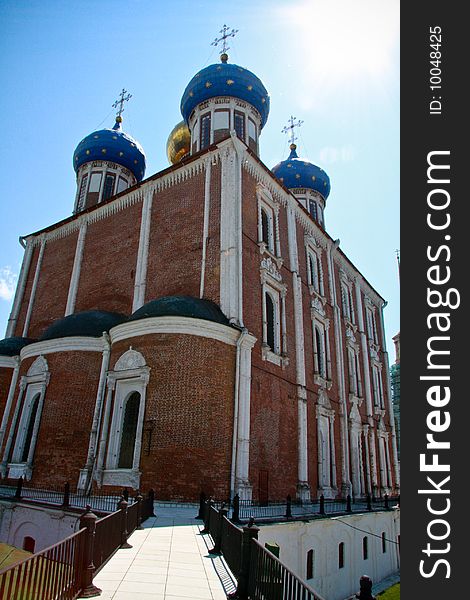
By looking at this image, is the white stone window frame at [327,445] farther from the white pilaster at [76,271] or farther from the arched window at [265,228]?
the white pilaster at [76,271]

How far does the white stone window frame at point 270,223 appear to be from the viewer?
60.7 ft

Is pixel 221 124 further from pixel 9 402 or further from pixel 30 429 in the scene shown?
pixel 30 429

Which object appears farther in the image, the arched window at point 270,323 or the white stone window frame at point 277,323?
the arched window at point 270,323

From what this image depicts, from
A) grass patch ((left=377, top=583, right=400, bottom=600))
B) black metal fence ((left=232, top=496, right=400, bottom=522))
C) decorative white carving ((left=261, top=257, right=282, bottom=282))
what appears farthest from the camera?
decorative white carving ((left=261, top=257, right=282, bottom=282))

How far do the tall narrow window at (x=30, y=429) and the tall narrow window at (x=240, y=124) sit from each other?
47.8 feet

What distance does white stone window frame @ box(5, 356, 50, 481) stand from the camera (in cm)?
1532

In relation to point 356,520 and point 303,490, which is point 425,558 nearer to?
point 356,520

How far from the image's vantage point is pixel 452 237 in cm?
425

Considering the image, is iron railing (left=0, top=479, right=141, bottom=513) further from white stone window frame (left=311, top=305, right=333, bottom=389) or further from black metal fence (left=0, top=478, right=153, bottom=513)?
white stone window frame (left=311, top=305, right=333, bottom=389)

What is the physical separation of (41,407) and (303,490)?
9468mm

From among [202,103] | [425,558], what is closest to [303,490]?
[425,558]

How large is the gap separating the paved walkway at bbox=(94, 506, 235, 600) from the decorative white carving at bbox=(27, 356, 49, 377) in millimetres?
9080

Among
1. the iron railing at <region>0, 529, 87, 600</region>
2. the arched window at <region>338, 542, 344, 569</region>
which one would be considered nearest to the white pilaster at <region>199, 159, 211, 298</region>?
the arched window at <region>338, 542, 344, 569</region>

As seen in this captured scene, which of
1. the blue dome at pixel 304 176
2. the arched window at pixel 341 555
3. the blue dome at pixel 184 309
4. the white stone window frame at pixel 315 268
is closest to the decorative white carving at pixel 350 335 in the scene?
the white stone window frame at pixel 315 268
